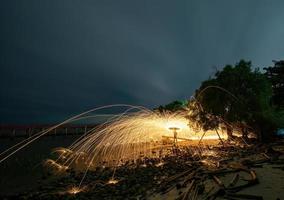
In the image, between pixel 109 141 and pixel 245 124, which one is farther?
pixel 245 124

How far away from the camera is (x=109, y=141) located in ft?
75.9

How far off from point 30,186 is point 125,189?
27.1 feet

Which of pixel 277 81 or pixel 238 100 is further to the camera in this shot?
pixel 277 81

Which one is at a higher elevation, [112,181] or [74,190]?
[112,181]

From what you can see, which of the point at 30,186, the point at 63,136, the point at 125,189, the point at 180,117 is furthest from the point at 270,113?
the point at 63,136

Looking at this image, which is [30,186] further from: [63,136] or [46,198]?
[63,136]

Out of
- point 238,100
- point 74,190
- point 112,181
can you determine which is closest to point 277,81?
point 238,100

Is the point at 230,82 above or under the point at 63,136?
under

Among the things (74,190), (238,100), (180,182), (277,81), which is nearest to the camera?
(180,182)

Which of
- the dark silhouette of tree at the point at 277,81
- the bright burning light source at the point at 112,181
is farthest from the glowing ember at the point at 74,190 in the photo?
the dark silhouette of tree at the point at 277,81

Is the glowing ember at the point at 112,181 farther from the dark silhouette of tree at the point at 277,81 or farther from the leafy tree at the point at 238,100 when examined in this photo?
the dark silhouette of tree at the point at 277,81

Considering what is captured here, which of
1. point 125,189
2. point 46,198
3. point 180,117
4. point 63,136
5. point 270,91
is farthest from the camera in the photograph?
point 63,136

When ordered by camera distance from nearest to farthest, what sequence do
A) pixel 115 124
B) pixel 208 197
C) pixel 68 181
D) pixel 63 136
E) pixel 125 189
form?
pixel 208 197, pixel 125 189, pixel 68 181, pixel 115 124, pixel 63 136

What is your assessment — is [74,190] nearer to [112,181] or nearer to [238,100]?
[112,181]
